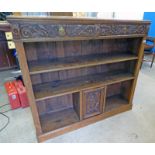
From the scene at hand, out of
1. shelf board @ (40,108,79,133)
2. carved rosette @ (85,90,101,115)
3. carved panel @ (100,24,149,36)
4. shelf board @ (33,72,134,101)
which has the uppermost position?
carved panel @ (100,24,149,36)

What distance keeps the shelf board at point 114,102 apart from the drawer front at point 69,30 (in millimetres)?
1051

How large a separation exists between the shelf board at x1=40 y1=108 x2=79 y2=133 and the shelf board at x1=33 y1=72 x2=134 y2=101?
1.61 ft

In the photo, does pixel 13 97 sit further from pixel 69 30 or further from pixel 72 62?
pixel 69 30

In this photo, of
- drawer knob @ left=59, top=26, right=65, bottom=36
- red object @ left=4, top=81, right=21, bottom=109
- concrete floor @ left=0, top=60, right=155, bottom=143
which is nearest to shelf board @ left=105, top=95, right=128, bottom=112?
concrete floor @ left=0, top=60, right=155, bottom=143

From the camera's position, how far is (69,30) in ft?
3.50

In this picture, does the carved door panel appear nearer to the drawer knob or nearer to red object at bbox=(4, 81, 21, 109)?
the drawer knob

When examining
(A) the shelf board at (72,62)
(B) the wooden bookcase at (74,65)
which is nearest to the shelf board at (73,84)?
(B) the wooden bookcase at (74,65)

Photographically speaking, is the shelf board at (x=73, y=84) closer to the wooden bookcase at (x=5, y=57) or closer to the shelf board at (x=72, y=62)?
the shelf board at (x=72, y=62)

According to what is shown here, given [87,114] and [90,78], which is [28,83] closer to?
[90,78]

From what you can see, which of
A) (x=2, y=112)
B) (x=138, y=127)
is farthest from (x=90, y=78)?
(x=2, y=112)

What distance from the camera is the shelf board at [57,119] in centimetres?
152

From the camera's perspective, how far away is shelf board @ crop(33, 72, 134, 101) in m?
1.29

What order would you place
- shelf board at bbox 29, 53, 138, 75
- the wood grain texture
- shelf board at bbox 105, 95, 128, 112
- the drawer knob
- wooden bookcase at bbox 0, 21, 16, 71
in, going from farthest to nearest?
1. wooden bookcase at bbox 0, 21, 16, 71
2. shelf board at bbox 105, 95, 128, 112
3. shelf board at bbox 29, 53, 138, 75
4. the drawer knob
5. the wood grain texture
